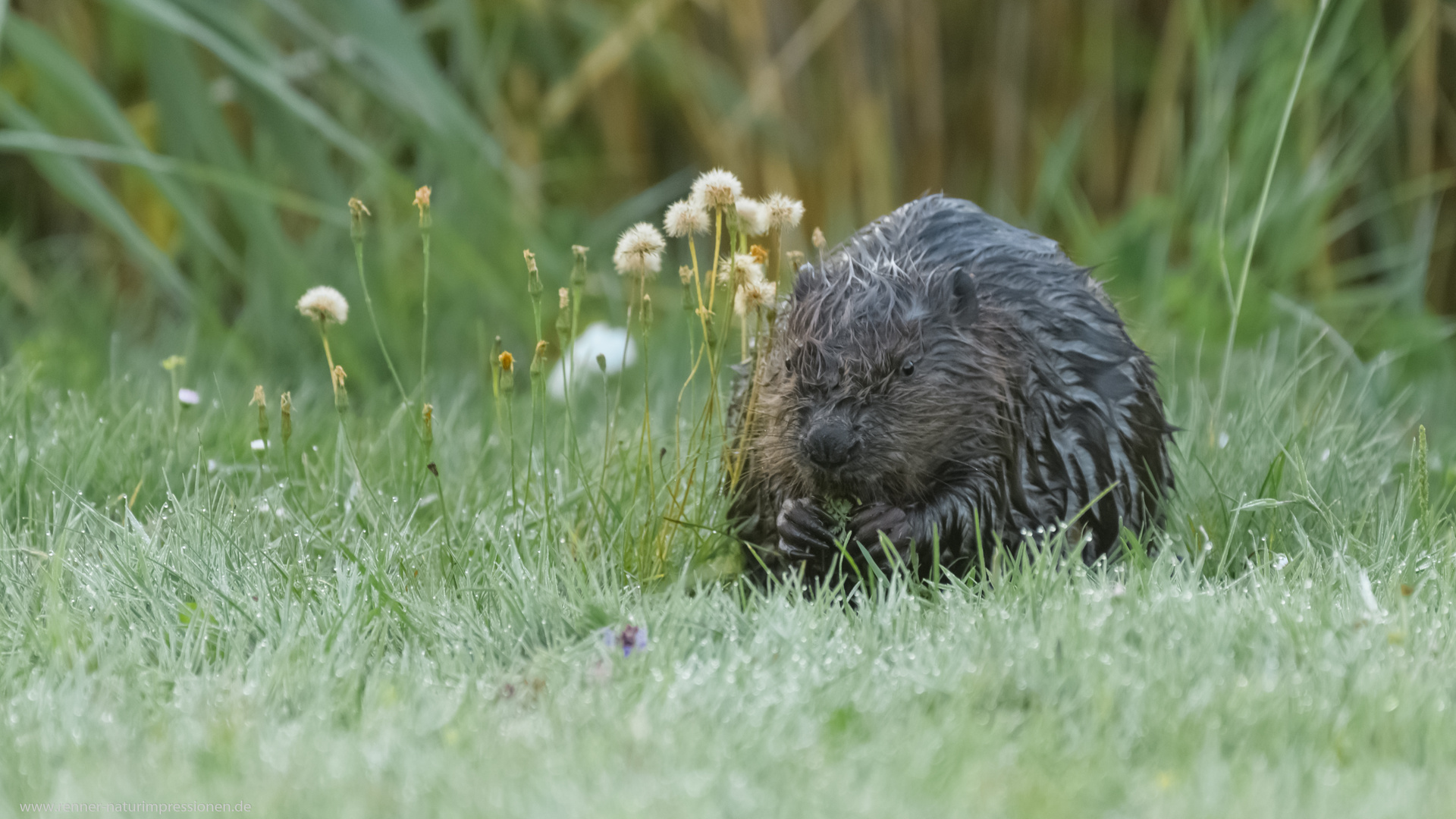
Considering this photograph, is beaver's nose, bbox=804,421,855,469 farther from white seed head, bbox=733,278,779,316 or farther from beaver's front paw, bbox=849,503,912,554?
white seed head, bbox=733,278,779,316

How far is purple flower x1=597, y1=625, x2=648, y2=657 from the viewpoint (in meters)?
2.11

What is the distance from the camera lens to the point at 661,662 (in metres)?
2.05

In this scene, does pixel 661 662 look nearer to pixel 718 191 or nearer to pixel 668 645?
pixel 668 645

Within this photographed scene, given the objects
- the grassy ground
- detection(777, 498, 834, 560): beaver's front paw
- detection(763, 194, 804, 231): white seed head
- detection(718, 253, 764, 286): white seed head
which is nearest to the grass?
the grassy ground

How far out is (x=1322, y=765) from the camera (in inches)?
66.4

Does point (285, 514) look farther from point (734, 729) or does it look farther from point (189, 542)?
point (734, 729)

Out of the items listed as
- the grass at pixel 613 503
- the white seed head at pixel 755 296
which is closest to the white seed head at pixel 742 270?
the white seed head at pixel 755 296

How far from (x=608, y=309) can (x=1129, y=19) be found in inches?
86.3

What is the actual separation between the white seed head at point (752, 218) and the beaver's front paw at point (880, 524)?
0.54m

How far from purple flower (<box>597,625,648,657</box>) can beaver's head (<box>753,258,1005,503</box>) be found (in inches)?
17.7

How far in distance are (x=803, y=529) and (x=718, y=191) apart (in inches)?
23.0

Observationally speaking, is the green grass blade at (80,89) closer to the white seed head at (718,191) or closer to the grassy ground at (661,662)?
the grassy ground at (661,662)

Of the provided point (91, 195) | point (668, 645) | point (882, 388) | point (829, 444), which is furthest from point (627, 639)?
point (91, 195)

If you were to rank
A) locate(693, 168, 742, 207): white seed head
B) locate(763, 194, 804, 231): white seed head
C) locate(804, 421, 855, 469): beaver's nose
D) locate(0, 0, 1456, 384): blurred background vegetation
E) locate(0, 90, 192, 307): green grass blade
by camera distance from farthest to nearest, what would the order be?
locate(0, 0, 1456, 384): blurred background vegetation < locate(0, 90, 192, 307): green grass blade < locate(763, 194, 804, 231): white seed head < locate(693, 168, 742, 207): white seed head < locate(804, 421, 855, 469): beaver's nose
